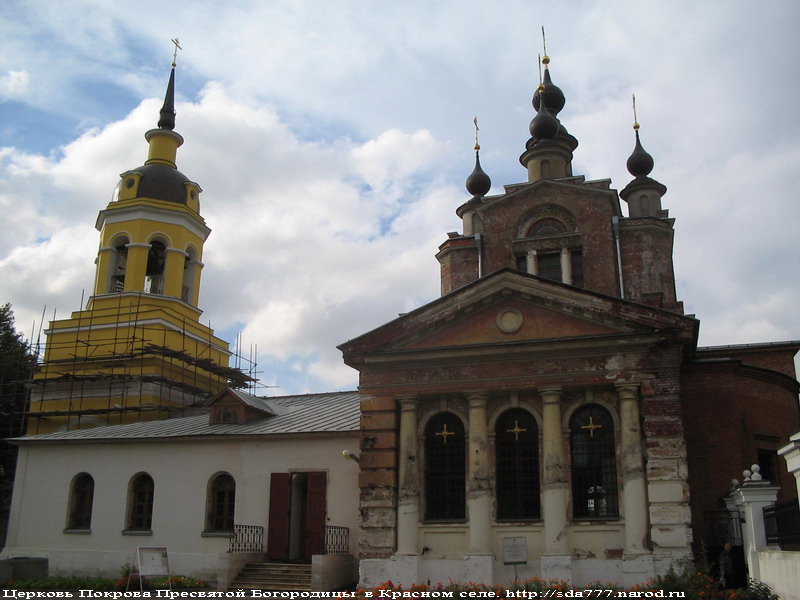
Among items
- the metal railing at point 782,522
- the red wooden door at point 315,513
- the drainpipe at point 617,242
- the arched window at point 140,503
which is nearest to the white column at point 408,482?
the red wooden door at point 315,513

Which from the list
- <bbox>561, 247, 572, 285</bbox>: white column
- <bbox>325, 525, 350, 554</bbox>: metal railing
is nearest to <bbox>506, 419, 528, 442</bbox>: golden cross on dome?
<bbox>325, 525, 350, 554</bbox>: metal railing

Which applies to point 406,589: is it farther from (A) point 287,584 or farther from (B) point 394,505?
(A) point 287,584

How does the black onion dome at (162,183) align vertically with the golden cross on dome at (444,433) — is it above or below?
above

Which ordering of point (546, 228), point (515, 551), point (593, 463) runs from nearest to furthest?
1. point (515, 551)
2. point (593, 463)
3. point (546, 228)

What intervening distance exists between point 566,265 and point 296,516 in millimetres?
11316

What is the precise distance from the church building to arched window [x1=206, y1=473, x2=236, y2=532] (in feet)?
18.1

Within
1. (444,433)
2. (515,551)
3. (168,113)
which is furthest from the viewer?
(168,113)

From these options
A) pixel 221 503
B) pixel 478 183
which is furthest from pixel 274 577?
pixel 478 183

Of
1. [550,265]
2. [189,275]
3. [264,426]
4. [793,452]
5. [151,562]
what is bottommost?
[151,562]

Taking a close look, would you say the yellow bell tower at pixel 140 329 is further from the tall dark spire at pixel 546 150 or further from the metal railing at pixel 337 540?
the tall dark spire at pixel 546 150

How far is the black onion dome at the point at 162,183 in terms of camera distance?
108 ft

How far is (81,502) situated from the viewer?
2438 cm

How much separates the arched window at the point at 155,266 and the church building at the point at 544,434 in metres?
15.7

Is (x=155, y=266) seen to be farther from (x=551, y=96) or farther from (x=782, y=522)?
(x=782, y=522)
